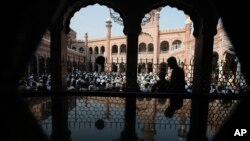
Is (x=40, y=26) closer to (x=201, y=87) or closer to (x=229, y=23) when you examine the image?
(x=229, y=23)

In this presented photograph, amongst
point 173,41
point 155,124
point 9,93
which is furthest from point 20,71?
point 173,41

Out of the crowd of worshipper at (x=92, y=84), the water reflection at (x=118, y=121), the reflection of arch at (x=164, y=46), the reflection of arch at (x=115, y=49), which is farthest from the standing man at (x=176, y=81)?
the reflection of arch at (x=115, y=49)

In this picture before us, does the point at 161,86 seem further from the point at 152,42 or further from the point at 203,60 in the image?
the point at 152,42

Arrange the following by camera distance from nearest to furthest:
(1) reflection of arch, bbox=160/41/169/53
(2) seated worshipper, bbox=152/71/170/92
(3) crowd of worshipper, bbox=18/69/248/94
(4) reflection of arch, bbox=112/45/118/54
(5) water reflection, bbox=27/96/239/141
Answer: (5) water reflection, bbox=27/96/239/141
(2) seated worshipper, bbox=152/71/170/92
(3) crowd of worshipper, bbox=18/69/248/94
(1) reflection of arch, bbox=160/41/169/53
(4) reflection of arch, bbox=112/45/118/54

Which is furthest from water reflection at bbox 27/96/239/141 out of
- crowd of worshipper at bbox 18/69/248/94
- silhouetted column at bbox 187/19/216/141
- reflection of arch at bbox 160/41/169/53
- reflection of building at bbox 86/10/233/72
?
reflection of arch at bbox 160/41/169/53

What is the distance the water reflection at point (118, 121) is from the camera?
253cm

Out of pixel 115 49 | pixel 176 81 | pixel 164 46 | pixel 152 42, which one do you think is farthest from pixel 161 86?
pixel 115 49

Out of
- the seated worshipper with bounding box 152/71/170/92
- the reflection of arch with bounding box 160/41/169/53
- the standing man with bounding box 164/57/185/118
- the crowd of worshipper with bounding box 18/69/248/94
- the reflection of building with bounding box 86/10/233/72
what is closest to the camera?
the standing man with bounding box 164/57/185/118

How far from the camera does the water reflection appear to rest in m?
2.53

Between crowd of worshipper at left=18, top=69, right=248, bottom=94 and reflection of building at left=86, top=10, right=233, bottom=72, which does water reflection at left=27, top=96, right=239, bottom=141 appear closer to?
crowd of worshipper at left=18, top=69, right=248, bottom=94

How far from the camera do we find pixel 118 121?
3.15 metres

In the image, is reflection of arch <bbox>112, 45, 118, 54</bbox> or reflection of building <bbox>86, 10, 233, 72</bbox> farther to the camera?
reflection of arch <bbox>112, 45, 118, 54</bbox>

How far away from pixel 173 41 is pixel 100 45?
1348 cm

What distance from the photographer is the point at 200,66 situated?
542 centimetres
